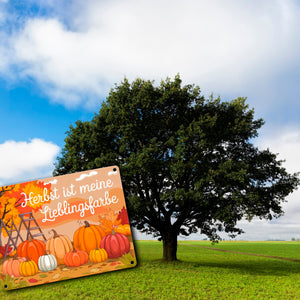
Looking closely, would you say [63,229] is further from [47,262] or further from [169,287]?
[169,287]

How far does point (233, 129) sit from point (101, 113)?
11.9 m

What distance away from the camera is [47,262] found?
26.6 feet

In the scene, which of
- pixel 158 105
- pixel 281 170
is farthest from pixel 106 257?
pixel 281 170

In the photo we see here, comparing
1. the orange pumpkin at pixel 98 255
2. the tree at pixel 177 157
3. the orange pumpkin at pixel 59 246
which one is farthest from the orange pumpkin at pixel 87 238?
the tree at pixel 177 157

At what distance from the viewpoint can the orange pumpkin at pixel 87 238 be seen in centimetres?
811

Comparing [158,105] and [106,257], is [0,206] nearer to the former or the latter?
[106,257]

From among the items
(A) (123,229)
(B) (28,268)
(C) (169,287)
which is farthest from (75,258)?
(C) (169,287)

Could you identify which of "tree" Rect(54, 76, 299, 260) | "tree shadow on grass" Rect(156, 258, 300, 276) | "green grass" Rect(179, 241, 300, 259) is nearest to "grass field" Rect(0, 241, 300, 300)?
"tree shadow on grass" Rect(156, 258, 300, 276)

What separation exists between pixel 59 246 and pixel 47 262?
0.54 meters

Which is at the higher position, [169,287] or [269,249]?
[169,287]

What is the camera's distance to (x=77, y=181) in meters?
8.46

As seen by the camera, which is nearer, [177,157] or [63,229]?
[63,229]

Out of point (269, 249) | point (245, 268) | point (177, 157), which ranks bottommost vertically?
point (269, 249)

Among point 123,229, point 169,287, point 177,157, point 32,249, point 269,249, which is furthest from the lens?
point 269,249
